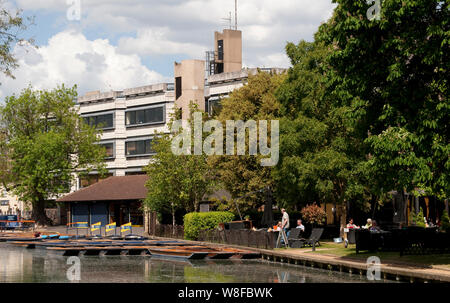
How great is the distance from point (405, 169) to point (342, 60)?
14.4 ft

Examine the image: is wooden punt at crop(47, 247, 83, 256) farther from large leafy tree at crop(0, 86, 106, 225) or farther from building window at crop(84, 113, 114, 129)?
building window at crop(84, 113, 114, 129)

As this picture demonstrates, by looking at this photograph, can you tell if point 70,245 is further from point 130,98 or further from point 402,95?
point 130,98

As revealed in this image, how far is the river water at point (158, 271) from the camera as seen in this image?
78.5ft

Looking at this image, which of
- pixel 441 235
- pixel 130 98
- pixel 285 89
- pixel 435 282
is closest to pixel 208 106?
pixel 130 98

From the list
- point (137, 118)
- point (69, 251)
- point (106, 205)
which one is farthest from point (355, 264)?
point (137, 118)

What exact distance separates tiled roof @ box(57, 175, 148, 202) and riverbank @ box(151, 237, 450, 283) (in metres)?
29.4

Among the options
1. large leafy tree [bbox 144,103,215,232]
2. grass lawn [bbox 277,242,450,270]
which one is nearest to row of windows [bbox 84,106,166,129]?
large leafy tree [bbox 144,103,215,232]

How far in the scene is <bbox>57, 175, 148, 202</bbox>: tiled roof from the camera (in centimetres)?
6112

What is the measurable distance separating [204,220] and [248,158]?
5.85 metres

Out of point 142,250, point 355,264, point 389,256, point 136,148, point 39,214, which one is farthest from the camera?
point 136,148

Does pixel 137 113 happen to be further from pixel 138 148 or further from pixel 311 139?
pixel 311 139

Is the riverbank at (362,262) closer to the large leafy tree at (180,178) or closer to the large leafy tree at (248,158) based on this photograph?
the large leafy tree at (248,158)

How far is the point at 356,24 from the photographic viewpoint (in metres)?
21.9

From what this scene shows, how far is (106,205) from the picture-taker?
64125 mm
